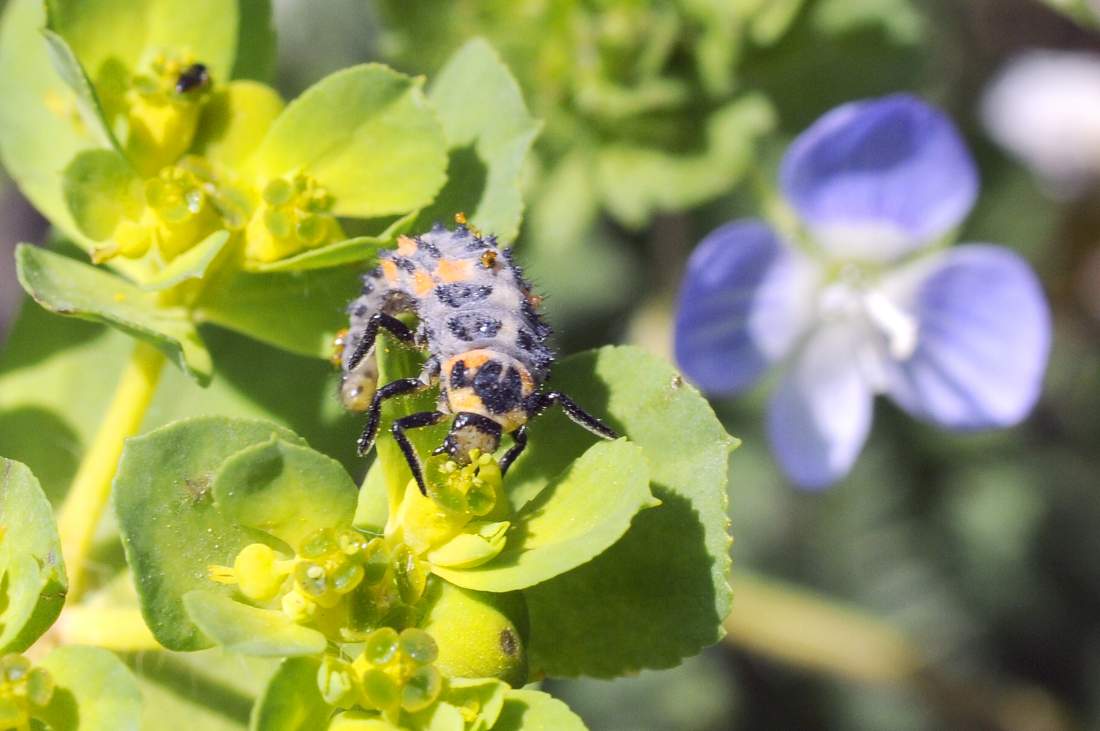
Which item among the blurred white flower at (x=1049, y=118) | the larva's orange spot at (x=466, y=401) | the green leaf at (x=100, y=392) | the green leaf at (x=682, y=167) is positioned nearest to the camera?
the larva's orange spot at (x=466, y=401)

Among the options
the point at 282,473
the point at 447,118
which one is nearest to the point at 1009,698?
the point at 447,118

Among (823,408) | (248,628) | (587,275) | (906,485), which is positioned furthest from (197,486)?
(906,485)

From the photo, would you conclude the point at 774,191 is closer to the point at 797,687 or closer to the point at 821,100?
the point at 821,100

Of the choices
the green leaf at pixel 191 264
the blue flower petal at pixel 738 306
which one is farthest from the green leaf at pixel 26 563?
the blue flower petal at pixel 738 306

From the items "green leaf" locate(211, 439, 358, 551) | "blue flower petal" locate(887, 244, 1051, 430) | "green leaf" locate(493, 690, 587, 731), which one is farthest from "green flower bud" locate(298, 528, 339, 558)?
"blue flower petal" locate(887, 244, 1051, 430)

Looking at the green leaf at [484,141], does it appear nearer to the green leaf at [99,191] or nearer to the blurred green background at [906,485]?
the green leaf at [99,191]

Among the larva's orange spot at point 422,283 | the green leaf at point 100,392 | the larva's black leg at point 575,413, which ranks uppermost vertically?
the larva's orange spot at point 422,283
